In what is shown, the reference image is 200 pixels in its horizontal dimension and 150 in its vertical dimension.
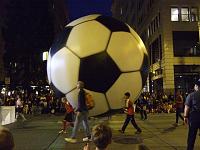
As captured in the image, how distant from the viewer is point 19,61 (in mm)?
41844

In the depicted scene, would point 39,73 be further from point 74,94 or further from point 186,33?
point 74,94

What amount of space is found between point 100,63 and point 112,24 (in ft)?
3.60

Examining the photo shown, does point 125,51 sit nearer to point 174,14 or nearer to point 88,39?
point 88,39

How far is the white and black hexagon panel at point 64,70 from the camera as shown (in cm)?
788

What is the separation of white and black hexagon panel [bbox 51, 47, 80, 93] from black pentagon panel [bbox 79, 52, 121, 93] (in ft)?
0.54

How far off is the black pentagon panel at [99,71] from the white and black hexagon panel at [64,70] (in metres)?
0.16

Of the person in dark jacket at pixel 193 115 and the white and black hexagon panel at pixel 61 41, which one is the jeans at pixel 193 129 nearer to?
the person in dark jacket at pixel 193 115

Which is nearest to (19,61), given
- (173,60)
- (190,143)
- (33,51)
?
(33,51)

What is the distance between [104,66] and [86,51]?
505 mm

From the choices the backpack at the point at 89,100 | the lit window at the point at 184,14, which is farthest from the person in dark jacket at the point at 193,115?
the lit window at the point at 184,14

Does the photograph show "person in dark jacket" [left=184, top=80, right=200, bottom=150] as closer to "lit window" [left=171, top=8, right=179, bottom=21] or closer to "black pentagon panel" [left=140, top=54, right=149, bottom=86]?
"black pentagon panel" [left=140, top=54, right=149, bottom=86]

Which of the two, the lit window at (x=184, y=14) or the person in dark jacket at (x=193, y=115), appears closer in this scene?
the person in dark jacket at (x=193, y=115)

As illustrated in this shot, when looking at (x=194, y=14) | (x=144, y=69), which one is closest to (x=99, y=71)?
(x=144, y=69)

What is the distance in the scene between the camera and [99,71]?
772cm
